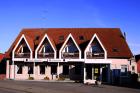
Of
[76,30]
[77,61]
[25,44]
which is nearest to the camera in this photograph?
[77,61]

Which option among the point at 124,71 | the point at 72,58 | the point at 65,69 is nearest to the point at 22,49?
the point at 65,69

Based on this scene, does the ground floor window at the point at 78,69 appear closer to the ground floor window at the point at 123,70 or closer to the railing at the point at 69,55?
the railing at the point at 69,55

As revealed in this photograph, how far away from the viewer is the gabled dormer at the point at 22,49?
47094mm

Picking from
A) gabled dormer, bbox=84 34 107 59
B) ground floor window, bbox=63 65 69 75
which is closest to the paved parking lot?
gabled dormer, bbox=84 34 107 59

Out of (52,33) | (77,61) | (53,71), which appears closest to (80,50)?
(77,61)

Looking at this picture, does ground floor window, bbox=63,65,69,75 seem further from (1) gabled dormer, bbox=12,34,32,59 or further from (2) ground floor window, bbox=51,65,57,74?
(1) gabled dormer, bbox=12,34,32,59

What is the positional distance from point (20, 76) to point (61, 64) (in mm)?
6543

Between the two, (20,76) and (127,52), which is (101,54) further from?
(20,76)

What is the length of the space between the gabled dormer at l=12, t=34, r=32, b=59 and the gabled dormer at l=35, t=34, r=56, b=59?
4.44 feet

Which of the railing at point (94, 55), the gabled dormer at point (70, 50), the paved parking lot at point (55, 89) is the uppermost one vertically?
the gabled dormer at point (70, 50)

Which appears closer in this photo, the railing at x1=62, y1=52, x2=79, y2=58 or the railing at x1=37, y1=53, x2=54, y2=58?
the railing at x1=62, y1=52, x2=79, y2=58

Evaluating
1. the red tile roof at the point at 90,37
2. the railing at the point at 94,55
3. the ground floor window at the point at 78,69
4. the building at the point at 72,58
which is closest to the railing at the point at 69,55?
the building at the point at 72,58

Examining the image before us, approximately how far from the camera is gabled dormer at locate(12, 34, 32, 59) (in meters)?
47.1

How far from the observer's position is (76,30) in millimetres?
51625
